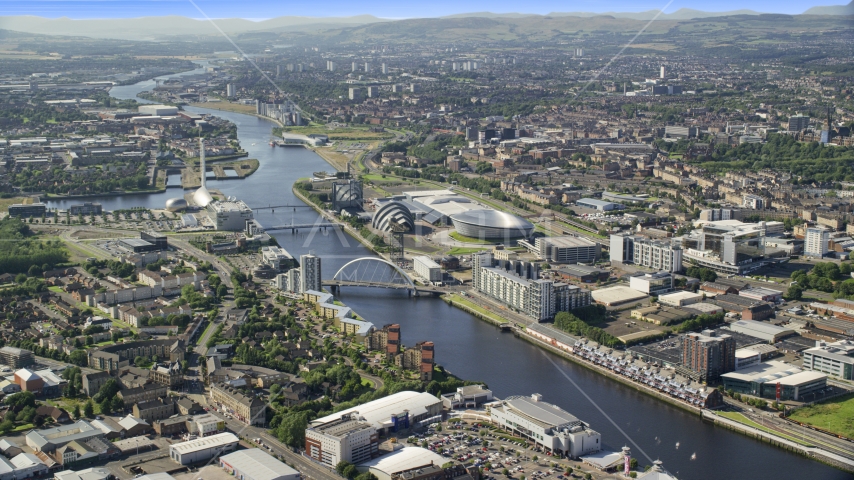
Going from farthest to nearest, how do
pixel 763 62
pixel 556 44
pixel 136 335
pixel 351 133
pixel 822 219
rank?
pixel 556 44, pixel 763 62, pixel 351 133, pixel 822 219, pixel 136 335

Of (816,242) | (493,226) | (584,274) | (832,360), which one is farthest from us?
(493,226)

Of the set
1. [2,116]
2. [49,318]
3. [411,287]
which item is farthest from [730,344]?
[2,116]

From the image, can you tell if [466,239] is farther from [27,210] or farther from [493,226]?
[27,210]

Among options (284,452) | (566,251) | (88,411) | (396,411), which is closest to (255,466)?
(284,452)

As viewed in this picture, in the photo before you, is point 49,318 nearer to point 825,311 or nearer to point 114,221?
point 114,221

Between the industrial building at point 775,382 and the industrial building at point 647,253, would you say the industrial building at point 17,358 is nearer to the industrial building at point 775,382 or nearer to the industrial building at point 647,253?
the industrial building at point 775,382

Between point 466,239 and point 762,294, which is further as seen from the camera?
point 466,239

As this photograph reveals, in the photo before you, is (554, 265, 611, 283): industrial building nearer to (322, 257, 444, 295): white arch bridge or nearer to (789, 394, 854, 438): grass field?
(322, 257, 444, 295): white arch bridge
